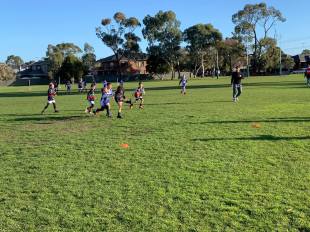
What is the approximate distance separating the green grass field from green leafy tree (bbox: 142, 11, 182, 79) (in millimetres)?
91247

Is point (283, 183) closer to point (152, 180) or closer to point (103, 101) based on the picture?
point (152, 180)

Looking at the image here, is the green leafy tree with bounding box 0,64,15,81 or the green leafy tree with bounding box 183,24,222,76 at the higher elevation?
the green leafy tree with bounding box 183,24,222,76

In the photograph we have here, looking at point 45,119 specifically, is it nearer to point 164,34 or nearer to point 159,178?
point 159,178

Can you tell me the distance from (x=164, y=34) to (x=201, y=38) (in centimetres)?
1074

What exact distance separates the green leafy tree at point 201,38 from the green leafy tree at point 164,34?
472cm

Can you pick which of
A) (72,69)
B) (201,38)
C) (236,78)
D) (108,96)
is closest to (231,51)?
(201,38)

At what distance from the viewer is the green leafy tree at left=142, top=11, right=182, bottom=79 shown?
103 metres

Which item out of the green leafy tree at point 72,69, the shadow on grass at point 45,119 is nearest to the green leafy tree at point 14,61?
the green leafy tree at point 72,69

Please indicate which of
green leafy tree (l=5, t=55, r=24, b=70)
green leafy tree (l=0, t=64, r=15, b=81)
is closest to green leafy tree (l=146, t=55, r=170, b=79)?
green leafy tree (l=0, t=64, r=15, b=81)

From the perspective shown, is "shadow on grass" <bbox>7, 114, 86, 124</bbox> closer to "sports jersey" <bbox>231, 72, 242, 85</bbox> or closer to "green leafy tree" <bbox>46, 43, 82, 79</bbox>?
"sports jersey" <bbox>231, 72, 242, 85</bbox>

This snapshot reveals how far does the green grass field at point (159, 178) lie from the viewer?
20.6 feet

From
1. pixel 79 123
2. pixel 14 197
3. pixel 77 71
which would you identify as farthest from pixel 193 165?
pixel 77 71

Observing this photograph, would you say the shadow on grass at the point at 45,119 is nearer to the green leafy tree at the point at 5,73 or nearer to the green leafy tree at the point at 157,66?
the green leafy tree at the point at 157,66

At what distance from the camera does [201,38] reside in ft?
359
